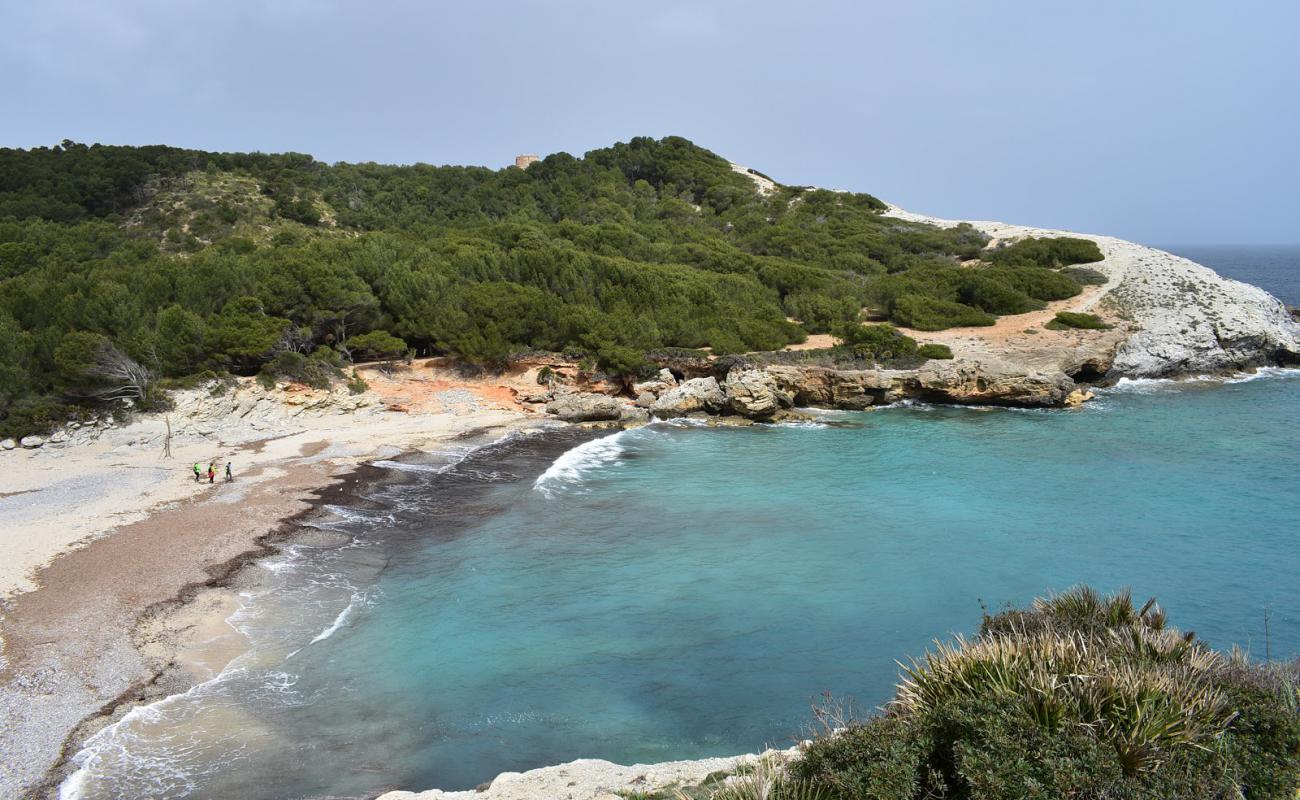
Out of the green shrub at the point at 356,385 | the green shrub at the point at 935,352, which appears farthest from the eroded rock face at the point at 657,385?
the green shrub at the point at 356,385

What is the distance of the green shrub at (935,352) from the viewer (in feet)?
103

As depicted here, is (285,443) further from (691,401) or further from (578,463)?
(691,401)

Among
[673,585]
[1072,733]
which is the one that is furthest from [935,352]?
[1072,733]

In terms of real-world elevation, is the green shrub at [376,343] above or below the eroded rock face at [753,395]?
above

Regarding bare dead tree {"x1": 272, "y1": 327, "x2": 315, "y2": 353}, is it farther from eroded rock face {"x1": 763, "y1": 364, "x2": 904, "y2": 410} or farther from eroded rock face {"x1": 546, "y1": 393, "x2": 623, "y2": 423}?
eroded rock face {"x1": 763, "y1": 364, "x2": 904, "y2": 410}

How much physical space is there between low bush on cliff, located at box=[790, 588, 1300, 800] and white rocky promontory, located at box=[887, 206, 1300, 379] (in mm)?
30907

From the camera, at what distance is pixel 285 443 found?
2534cm

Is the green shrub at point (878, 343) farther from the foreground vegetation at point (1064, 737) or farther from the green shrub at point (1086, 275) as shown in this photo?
the foreground vegetation at point (1064, 737)

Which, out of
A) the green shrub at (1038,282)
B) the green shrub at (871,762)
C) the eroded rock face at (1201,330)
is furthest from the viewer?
the green shrub at (1038,282)

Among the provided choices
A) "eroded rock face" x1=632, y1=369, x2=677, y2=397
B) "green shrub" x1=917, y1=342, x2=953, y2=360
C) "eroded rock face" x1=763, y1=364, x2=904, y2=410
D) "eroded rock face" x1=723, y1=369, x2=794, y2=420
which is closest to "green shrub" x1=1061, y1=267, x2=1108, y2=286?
"green shrub" x1=917, y1=342, x2=953, y2=360

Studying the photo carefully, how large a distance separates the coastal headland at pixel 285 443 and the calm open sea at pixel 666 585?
1.22 metres

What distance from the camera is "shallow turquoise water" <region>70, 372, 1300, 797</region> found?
10.4m

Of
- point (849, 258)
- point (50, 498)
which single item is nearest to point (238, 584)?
point (50, 498)

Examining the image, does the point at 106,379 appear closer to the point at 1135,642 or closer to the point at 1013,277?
the point at 1135,642
